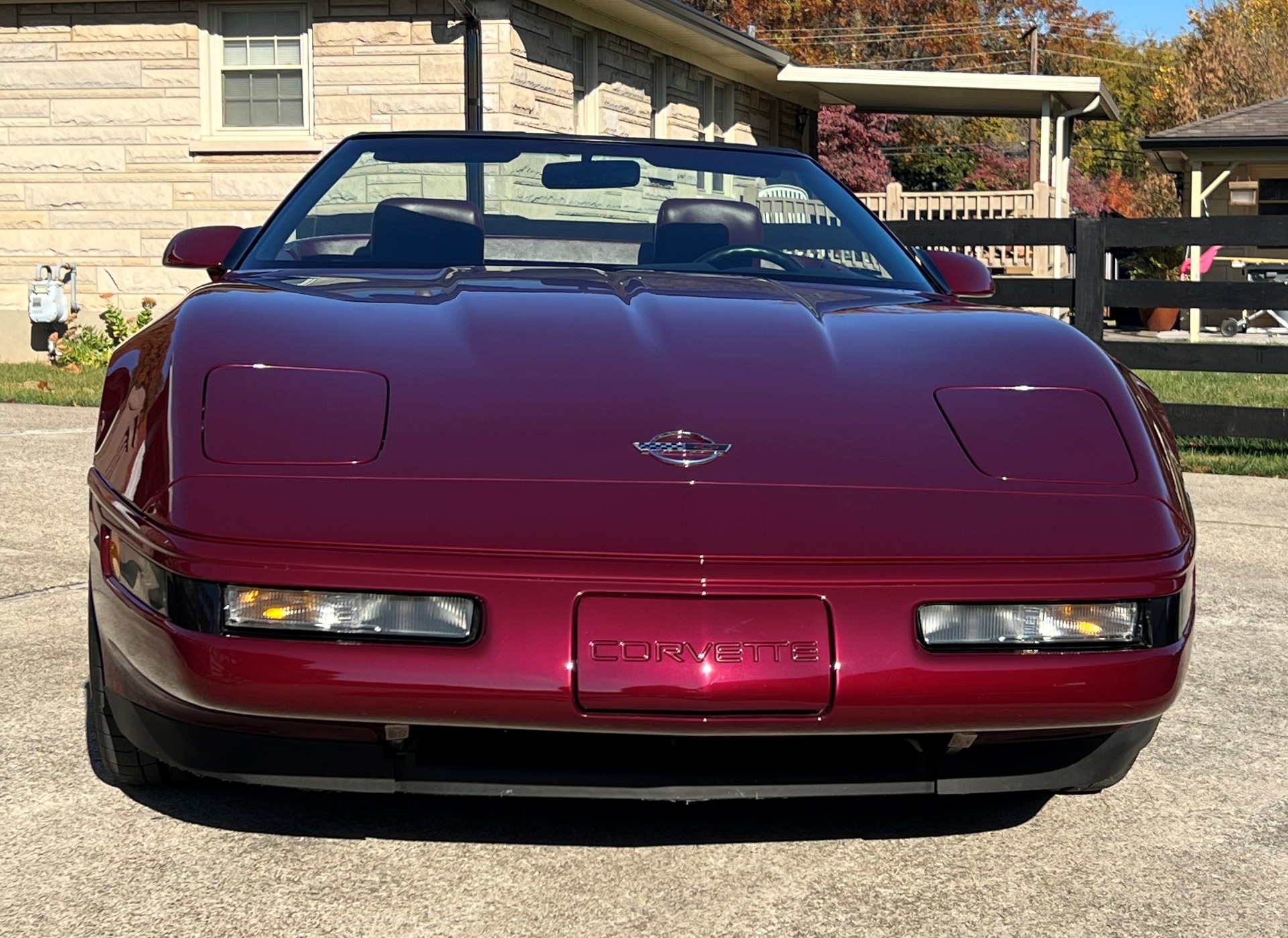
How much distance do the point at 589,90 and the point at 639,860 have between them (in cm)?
1351

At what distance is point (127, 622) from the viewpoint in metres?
2.53

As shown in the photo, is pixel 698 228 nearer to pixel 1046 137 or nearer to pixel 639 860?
pixel 639 860

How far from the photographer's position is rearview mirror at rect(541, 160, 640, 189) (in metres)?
4.29

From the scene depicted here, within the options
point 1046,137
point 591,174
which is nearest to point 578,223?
point 591,174

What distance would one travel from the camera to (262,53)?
555 inches

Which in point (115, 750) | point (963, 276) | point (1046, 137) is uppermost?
point (1046, 137)

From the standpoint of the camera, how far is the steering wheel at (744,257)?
3.93m

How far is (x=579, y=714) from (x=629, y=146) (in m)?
2.38

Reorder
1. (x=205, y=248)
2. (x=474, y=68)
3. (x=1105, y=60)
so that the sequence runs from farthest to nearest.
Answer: (x=1105, y=60)
(x=474, y=68)
(x=205, y=248)

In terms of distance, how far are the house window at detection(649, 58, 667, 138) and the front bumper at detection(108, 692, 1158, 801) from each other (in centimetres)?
1532

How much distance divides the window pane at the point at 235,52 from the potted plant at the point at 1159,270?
15.1 metres

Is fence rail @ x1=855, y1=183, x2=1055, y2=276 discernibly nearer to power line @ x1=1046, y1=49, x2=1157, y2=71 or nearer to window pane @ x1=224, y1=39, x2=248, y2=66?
window pane @ x1=224, y1=39, x2=248, y2=66

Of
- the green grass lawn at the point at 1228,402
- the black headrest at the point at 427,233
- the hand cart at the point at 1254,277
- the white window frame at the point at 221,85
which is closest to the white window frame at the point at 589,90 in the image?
the white window frame at the point at 221,85

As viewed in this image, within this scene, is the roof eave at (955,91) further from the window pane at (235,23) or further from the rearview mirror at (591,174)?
the rearview mirror at (591,174)
